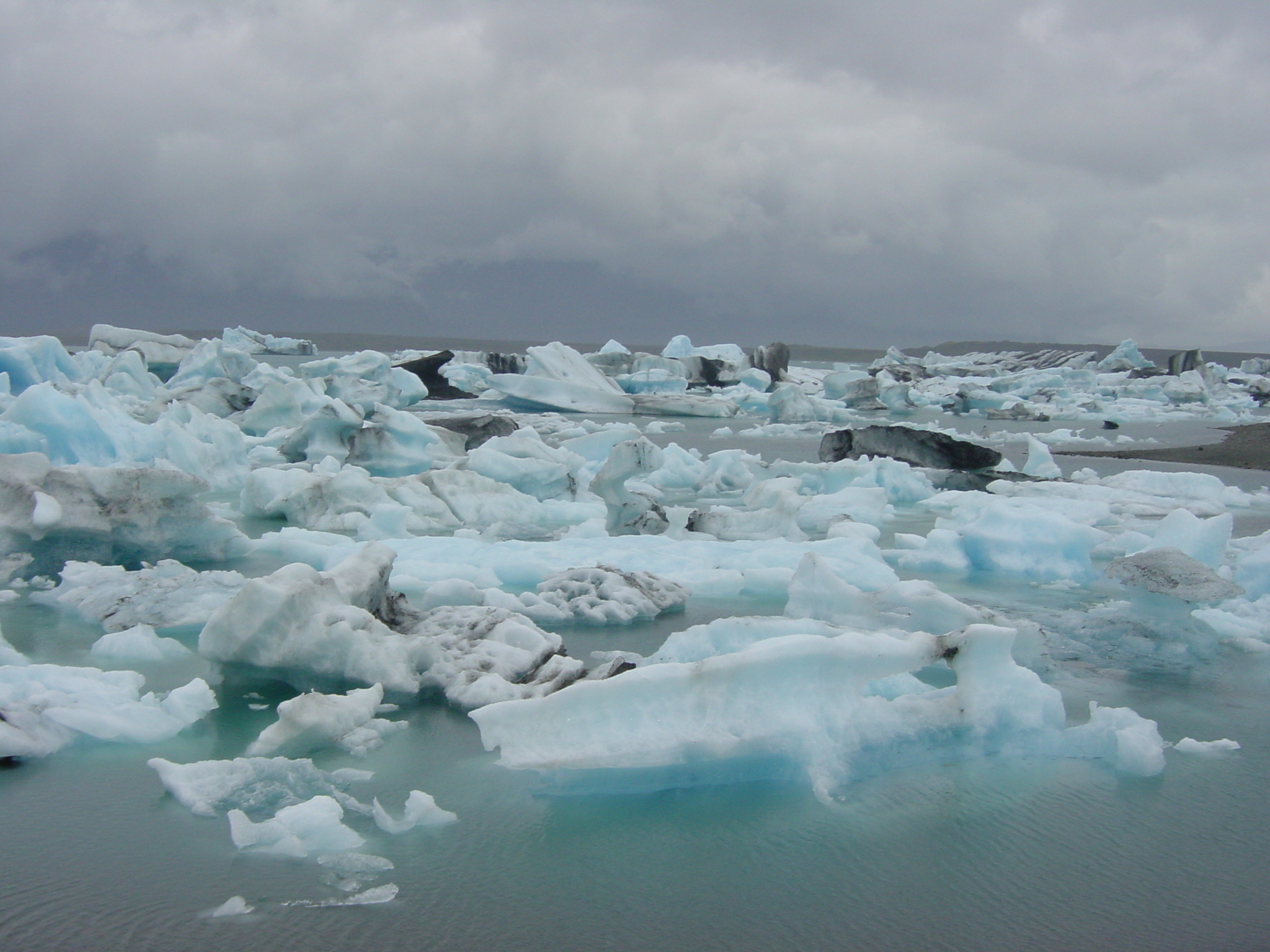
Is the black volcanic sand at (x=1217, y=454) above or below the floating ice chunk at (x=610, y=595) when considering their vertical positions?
below

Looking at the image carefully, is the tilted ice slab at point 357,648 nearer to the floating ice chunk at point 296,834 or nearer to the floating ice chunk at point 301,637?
the floating ice chunk at point 301,637

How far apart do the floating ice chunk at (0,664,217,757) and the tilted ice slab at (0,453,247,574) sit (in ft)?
6.39

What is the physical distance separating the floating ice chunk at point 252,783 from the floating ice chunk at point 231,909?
40 centimetres

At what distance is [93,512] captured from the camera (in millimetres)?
5090

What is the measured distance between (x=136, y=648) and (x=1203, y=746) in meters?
3.50

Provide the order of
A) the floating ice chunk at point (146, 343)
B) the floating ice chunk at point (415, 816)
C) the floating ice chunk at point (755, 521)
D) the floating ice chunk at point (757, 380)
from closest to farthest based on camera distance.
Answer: the floating ice chunk at point (415, 816) → the floating ice chunk at point (755, 521) → the floating ice chunk at point (146, 343) → the floating ice chunk at point (757, 380)

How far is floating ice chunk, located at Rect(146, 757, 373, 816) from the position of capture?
253cm

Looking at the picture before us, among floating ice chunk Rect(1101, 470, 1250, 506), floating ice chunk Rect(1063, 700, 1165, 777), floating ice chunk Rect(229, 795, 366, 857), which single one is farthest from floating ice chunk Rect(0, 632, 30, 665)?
floating ice chunk Rect(1101, 470, 1250, 506)

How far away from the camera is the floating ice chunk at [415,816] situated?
8.00ft

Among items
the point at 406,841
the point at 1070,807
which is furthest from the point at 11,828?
the point at 1070,807

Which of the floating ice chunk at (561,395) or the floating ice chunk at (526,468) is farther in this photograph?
the floating ice chunk at (561,395)

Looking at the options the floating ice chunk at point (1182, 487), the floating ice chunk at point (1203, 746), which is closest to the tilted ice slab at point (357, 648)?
the floating ice chunk at point (1203, 746)

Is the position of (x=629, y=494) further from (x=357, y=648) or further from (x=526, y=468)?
(x=357, y=648)

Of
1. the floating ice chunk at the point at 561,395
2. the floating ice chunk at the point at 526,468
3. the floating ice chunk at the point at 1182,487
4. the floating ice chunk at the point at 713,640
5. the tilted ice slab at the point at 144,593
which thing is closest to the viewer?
the floating ice chunk at the point at 713,640
